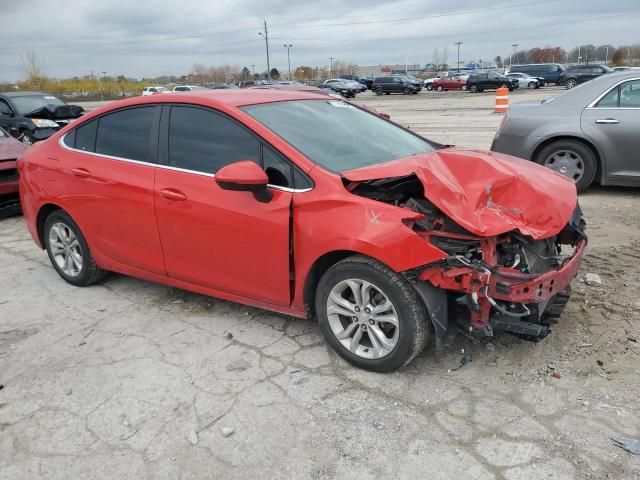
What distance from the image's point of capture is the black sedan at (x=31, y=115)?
13.3m

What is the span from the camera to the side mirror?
3.15 m

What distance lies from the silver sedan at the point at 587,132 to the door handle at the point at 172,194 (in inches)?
194

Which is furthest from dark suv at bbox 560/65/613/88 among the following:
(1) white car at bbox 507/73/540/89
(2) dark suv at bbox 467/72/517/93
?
(2) dark suv at bbox 467/72/517/93

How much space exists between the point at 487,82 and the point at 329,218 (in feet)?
134

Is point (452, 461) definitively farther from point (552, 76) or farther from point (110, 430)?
point (552, 76)

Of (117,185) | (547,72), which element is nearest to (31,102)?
(117,185)

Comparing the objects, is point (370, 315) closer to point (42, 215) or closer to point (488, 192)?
point (488, 192)

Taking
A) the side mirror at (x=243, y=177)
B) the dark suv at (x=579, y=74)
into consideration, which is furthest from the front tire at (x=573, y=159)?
the dark suv at (x=579, y=74)

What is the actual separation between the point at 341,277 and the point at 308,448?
3.15 ft

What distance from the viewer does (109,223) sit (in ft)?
14.0

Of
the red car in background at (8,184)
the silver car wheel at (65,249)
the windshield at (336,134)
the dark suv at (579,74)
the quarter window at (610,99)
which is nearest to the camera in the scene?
the windshield at (336,134)

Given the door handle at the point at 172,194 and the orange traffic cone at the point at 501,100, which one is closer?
the door handle at the point at 172,194

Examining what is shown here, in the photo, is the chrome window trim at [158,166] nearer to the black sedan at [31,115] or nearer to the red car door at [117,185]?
the red car door at [117,185]

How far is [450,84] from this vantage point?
45.1 metres
